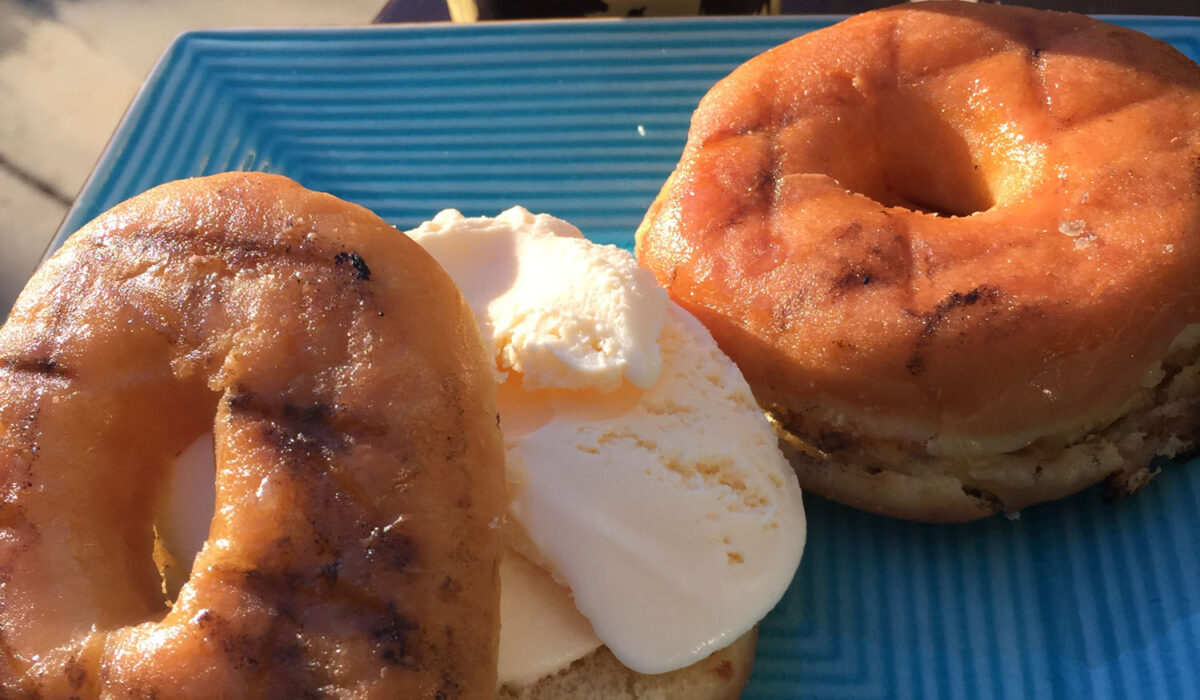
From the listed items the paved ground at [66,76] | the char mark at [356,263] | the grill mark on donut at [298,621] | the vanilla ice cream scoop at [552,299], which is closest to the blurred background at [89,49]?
the paved ground at [66,76]

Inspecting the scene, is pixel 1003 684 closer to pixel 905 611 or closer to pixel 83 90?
pixel 905 611

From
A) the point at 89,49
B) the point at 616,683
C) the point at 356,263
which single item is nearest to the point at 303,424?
the point at 356,263

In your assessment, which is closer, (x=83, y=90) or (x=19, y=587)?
(x=19, y=587)

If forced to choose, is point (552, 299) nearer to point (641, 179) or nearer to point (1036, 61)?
point (641, 179)

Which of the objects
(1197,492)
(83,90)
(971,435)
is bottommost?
(83,90)

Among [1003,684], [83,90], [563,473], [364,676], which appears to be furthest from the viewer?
[83,90]

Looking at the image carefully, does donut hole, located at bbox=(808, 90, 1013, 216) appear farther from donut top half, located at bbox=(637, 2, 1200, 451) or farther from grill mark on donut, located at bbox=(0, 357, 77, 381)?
grill mark on donut, located at bbox=(0, 357, 77, 381)

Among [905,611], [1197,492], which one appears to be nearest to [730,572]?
[905,611]
